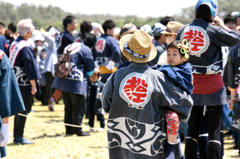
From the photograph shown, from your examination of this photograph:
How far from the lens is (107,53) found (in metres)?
8.52

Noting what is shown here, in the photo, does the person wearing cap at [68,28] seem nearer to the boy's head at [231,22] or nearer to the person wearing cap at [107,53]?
the person wearing cap at [107,53]

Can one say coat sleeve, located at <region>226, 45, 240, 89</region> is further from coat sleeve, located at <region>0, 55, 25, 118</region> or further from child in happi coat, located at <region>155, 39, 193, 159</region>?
coat sleeve, located at <region>0, 55, 25, 118</region>

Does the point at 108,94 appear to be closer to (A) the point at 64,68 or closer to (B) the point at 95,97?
(A) the point at 64,68

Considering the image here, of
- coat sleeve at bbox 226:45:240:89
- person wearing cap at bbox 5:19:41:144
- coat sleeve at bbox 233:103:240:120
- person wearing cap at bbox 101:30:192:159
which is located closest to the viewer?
person wearing cap at bbox 101:30:192:159

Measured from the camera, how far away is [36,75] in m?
6.05

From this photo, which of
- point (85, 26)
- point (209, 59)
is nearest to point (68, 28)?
point (85, 26)

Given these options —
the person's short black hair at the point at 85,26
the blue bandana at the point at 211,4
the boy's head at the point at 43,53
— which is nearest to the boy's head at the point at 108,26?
the person's short black hair at the point at 85,26

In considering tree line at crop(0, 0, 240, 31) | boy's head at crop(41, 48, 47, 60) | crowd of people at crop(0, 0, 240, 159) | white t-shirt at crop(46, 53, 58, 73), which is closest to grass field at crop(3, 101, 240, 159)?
crowd of people at crop(0, 0, 240, 159)

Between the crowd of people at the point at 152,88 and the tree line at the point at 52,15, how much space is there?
68.8ft

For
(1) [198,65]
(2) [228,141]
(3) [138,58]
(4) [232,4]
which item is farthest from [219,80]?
(4) [232,4]

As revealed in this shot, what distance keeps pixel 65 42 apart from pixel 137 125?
633cm

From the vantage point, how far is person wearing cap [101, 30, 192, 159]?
311 centimetres

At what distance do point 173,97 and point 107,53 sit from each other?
217 inches

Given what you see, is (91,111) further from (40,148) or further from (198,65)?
(198,65)
